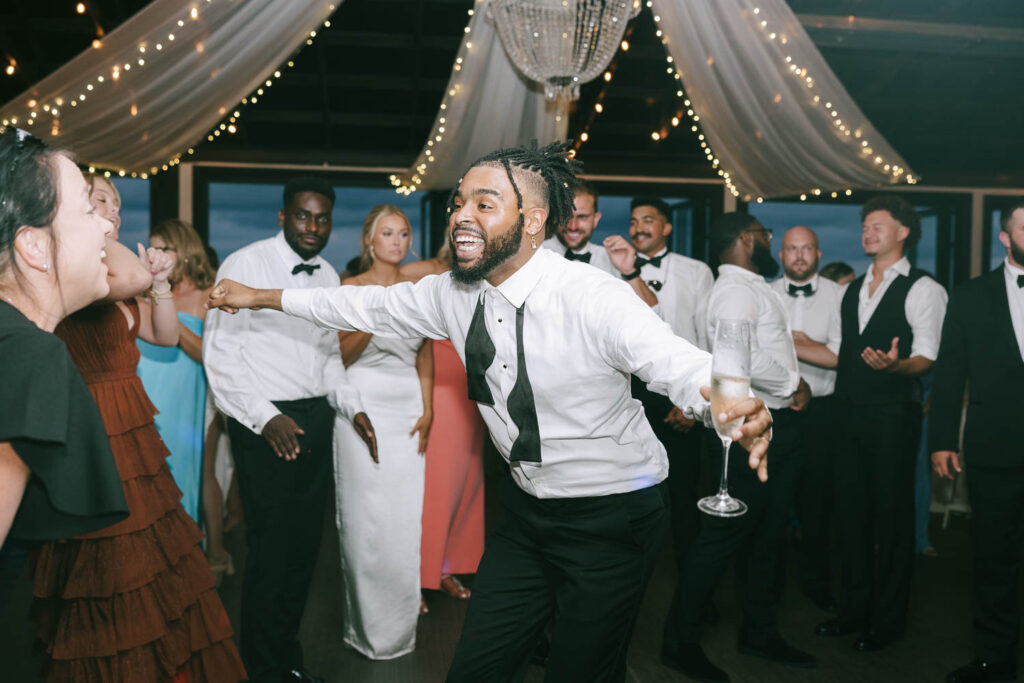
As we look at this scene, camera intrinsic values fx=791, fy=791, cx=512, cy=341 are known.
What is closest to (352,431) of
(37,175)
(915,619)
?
(37,175)

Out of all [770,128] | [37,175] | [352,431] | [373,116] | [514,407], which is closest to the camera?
[37,175]

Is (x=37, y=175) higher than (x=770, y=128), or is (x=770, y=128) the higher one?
(x=770, y=128)

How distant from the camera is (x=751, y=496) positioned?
2.78 m

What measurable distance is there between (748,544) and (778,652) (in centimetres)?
40

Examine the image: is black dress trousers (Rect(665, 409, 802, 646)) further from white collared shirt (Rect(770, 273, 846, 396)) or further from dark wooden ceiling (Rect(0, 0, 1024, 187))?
dark wooden ceiling (Rect(0, 0, 1024, 187))

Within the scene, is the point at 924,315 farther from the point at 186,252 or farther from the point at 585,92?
the point at 585,92

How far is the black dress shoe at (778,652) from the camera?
287cm

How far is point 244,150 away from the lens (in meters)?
7.45

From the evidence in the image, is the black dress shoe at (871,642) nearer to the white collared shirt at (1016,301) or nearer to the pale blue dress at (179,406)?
the white collared shirt at (1016,301)

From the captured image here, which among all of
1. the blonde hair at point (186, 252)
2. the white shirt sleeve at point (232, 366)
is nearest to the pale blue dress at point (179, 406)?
the blonde hair at point (186, 252)

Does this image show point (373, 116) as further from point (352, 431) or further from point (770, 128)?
point (352, 431)

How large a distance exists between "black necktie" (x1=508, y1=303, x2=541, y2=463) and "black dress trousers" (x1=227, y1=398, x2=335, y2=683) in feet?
3.65

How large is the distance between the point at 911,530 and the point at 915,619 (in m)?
0.61

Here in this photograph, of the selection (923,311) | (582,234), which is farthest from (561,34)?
(923,311)
